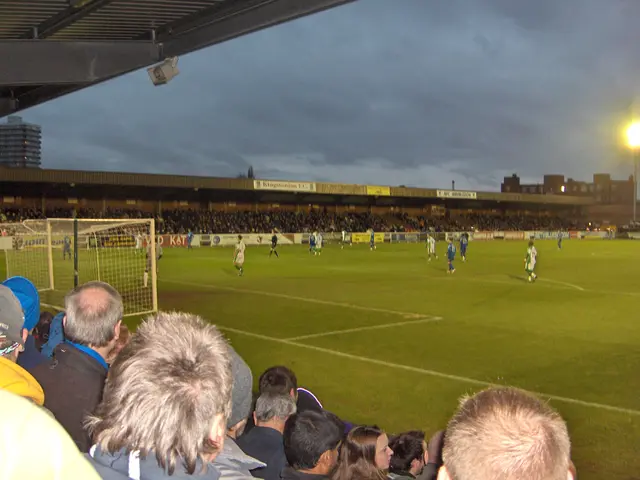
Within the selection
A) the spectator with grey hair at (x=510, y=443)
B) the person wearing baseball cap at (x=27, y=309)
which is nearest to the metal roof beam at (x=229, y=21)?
the person wearing baseball cap at (x=27, y=309)

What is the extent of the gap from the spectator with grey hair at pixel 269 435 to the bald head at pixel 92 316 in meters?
1.21

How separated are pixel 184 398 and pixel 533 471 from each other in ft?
3.67

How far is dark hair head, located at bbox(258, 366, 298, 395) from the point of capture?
468 centimetres

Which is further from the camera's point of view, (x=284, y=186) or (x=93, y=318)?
(x=284, y=186)

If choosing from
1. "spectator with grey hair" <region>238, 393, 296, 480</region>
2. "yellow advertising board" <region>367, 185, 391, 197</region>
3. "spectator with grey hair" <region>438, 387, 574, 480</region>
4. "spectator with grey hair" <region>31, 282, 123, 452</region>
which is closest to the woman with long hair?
"spectator with grey hair" <region>238, 393, 296, 480</region>

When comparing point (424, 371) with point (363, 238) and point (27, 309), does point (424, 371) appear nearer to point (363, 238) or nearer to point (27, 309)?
point (27, 309)

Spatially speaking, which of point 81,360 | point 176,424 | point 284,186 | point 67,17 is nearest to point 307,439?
point 81,360

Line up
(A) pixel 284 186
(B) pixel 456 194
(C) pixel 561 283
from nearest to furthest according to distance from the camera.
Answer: (C) pixel 561 283
(A) pixel 284 186
(B) pixel 456 194

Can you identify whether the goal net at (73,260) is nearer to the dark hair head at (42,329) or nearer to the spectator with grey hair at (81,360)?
the dark hair head at (42,329)

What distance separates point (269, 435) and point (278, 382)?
65 centimetres

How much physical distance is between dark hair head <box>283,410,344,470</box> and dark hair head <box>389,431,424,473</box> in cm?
109

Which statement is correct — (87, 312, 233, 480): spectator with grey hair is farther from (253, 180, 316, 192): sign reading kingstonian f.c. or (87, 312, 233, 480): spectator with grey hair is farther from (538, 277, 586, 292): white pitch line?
(253, 180, 316, 192): sign reading kingstonian f.c.

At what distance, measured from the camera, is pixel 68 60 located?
732 centimetres

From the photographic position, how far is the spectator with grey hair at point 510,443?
Answer: 5.47 ft
